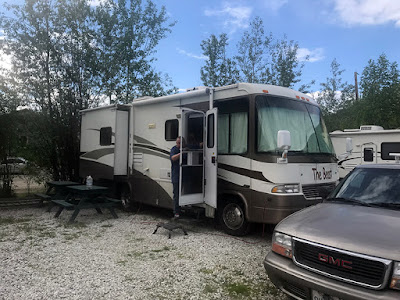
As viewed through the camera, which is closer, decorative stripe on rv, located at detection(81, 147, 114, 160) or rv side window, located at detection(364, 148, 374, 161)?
decorative stripe on rv, located at detection(81, 147, 114, 160)

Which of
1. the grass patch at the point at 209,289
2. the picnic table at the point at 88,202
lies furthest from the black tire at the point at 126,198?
the grass patch at the point at 209,289

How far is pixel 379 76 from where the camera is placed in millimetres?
17719

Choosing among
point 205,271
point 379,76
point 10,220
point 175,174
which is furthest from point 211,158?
point 379,76

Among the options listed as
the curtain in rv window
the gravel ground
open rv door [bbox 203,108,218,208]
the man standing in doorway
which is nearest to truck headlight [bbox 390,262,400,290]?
the gravel ground

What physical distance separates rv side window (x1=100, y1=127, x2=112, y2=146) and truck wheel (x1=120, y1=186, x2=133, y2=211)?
130 cm

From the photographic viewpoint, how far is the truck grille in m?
2.53

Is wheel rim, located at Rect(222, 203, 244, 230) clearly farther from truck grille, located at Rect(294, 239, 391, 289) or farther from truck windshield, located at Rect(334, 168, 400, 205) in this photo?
truck grille, located at Rect(294, 239, 391, 289)

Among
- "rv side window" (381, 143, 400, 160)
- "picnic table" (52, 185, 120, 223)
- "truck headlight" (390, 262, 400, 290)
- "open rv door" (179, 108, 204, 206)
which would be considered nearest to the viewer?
"truck headlight" (390, 262, 400, 290)

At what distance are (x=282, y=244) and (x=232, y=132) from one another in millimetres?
3209

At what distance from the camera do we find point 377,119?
1691 cm

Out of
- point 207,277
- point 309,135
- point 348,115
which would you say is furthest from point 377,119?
point 207,277

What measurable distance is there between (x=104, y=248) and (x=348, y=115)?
60.3 ft

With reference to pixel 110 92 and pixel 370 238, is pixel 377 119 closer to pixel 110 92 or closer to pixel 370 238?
pixel 110 92

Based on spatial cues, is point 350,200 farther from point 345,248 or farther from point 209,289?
point 209,289
